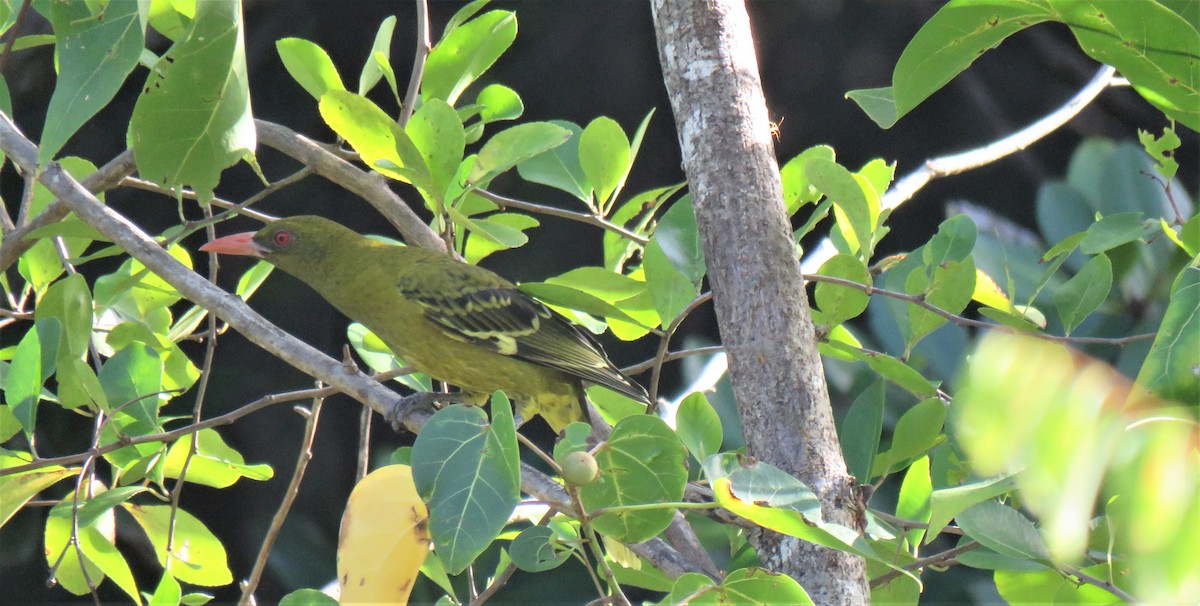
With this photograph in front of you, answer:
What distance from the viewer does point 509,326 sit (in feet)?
11.8

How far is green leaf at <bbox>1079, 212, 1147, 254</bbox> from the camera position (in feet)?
5.61

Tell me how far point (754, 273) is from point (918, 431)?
18.7 inches

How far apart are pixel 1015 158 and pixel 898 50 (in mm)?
863

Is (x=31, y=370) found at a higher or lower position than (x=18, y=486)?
higher

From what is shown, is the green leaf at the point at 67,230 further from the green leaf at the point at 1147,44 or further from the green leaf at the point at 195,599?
the green leaf at the point at 1147,44

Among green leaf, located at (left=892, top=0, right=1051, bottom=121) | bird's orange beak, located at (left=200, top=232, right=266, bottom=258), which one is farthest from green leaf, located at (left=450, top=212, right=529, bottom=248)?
bird's orange beak, located at (left=200, top=232, right=266, bottom=258)

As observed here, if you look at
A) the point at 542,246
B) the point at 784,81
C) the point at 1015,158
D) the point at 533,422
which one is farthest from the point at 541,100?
the point at 1015,158

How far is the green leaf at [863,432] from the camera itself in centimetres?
181

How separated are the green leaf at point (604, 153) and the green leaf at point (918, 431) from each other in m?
0.87

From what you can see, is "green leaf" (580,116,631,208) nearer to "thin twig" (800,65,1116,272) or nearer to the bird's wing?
"thin twig" (800,65,1116,272)

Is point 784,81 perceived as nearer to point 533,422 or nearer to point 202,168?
point 533,422

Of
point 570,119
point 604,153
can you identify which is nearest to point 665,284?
point 604,153

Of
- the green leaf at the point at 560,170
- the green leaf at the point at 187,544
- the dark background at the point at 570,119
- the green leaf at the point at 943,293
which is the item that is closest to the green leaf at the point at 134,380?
the green leaf at the point at 187,544

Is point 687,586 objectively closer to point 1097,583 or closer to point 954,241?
point 1097,583
